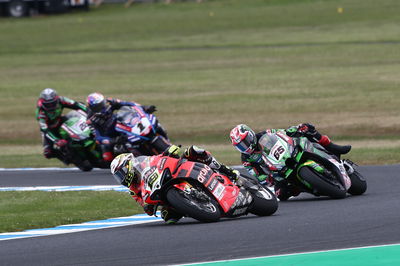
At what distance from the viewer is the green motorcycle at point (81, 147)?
65.6 feet

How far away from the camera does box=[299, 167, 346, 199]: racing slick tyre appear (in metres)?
12.9

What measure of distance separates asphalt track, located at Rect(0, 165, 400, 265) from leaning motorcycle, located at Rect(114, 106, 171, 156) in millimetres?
6306

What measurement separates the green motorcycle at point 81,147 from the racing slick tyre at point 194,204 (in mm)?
9116

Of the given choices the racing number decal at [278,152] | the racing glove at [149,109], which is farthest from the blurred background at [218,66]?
the racing number decal at [278,152]

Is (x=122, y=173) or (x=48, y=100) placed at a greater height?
(x=122, y=173)

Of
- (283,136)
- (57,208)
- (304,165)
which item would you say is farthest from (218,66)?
(304,165)

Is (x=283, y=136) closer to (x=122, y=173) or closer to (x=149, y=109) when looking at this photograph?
(x=122, y=173)

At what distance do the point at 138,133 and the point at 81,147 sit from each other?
200 centimetres

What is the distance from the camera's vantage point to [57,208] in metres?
14.0

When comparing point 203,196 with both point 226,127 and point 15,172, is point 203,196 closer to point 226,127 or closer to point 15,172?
point 15,172

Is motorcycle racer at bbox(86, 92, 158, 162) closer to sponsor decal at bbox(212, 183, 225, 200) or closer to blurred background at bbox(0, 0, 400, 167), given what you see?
blurred background at bbox(0, 0, 400, 167)

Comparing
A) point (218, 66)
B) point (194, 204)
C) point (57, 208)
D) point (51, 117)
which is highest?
point (194, 204)

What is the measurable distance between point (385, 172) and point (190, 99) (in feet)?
53.3

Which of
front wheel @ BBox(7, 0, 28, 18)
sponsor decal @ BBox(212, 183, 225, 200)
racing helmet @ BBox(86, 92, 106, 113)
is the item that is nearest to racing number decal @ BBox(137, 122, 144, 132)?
racing helmet @ BBox(86, 92, 106, 113)
